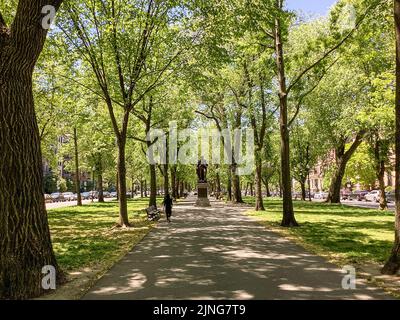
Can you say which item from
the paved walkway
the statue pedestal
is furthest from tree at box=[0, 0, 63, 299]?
the statue pedestal

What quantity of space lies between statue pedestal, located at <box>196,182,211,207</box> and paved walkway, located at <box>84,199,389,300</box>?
24002mm

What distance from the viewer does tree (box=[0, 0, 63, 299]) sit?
7.09 m

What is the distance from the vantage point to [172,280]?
26.2 feet

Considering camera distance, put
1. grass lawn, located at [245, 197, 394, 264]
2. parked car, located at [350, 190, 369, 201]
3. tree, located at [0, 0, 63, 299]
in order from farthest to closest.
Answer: parked car, located at [350, 190, 369, 201]
grass lawn, located at [245, 197, 394, 264]
tree, located at [0, 0, 63, 299]

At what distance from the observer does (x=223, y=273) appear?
8578 millimetres

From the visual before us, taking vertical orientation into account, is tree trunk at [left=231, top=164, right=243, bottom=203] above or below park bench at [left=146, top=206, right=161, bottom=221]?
above

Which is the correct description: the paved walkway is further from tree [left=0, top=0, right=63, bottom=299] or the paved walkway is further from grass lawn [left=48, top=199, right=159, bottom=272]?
tree [left=0, top=0, right=63, bottom=299]

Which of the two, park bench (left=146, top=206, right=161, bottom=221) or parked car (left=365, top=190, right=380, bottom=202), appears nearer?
park bench (left=146, top=206, right=161, bottom=221)

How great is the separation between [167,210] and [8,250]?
13858 mm

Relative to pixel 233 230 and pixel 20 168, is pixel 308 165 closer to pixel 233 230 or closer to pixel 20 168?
pixel 233 230

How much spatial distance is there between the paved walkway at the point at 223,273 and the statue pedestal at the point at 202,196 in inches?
945

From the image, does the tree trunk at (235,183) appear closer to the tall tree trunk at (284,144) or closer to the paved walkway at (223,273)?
the tall tree trunk at (284,144)
